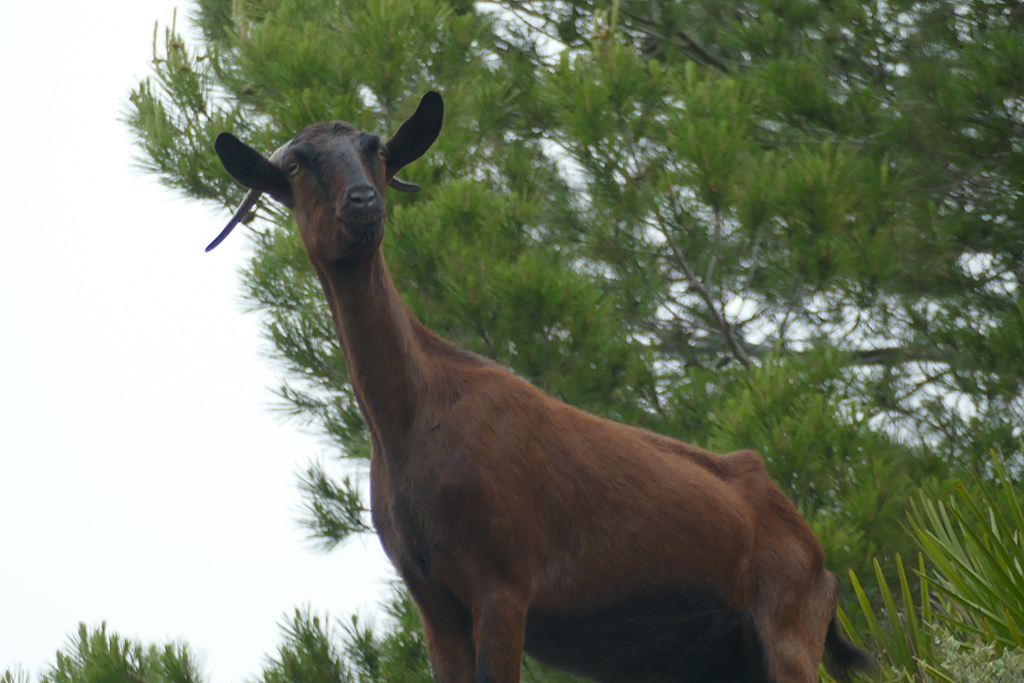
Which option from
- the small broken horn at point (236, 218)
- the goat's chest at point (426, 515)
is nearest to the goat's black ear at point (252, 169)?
the small broken horn at point (236, 218)

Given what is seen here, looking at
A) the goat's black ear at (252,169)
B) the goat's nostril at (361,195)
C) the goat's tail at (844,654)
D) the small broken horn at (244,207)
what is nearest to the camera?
the goat's nostril at (361,195)

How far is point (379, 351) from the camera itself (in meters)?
2.38

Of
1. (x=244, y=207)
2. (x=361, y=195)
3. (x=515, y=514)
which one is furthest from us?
(x=244, y=207)

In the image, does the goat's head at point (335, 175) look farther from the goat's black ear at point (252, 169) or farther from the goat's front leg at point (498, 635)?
the goat's front leg at point (498, 635)

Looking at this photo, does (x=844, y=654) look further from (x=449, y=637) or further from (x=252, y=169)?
(x=252, y=169)

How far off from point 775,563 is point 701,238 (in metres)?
2.67

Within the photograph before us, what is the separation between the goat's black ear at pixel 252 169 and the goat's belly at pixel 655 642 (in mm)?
1070

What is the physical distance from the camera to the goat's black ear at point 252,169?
2.31 m

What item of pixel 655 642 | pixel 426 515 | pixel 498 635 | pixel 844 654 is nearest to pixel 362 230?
pixel 426 515

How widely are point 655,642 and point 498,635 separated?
45cm

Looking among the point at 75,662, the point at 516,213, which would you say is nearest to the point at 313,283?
the point at 516,213

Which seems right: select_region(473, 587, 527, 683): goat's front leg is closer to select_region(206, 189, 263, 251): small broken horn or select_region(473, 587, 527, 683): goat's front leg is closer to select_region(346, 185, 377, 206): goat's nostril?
select_region(346, 185, 377, 206): goat's nostril

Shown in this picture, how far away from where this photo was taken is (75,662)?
205 inches

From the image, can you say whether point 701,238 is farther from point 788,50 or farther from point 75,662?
point 75,662
